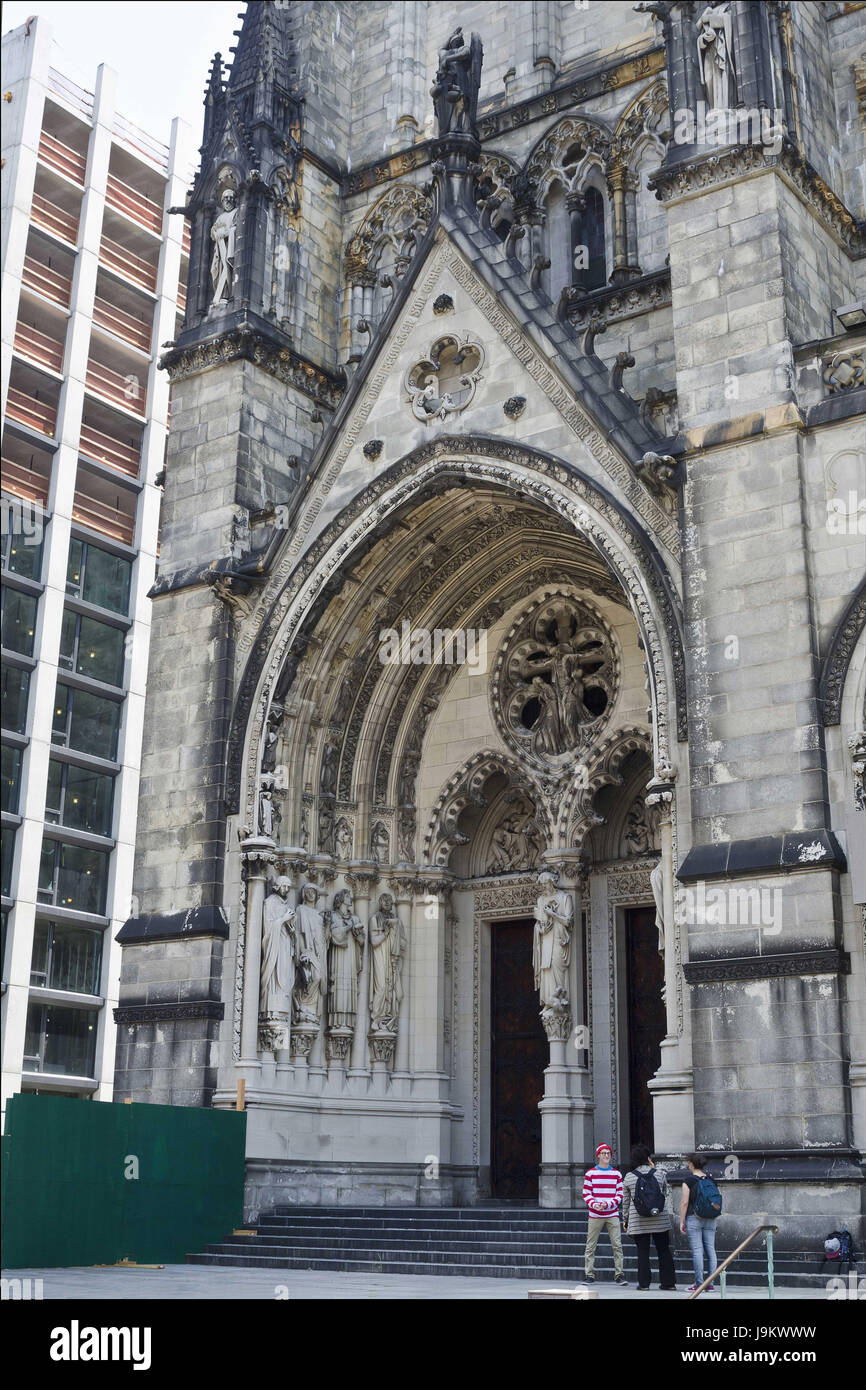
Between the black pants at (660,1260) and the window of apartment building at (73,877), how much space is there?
28.1 meters

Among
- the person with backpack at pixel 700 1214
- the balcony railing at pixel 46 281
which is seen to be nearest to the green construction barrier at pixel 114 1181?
the person with backpack at pixel 700 1214

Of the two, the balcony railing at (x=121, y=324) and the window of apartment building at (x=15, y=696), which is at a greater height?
the balcony railing at (x=121, y=324)

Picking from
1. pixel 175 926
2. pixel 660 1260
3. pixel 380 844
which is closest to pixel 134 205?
pixel 380 844

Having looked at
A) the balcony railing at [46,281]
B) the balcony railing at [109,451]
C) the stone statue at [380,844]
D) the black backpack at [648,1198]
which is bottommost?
the black backpack at [648,1198]

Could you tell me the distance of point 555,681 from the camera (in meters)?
19.6

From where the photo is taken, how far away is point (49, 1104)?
14984 mm

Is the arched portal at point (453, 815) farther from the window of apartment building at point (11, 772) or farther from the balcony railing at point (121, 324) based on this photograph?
the balcony railing at point (121, 324)

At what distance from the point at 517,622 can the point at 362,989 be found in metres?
5.19

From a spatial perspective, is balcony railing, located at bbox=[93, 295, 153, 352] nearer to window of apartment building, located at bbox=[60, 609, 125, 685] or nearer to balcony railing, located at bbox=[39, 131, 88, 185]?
balcony railing, located at bbox=[39, 131, 88, 185]

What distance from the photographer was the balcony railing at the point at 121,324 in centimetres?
4262

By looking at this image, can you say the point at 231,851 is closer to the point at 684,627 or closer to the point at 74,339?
the point at 684,627

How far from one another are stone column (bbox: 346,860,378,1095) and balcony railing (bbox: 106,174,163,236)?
2989 cm

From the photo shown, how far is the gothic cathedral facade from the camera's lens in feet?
48.4

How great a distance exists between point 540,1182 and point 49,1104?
18.9 feet
